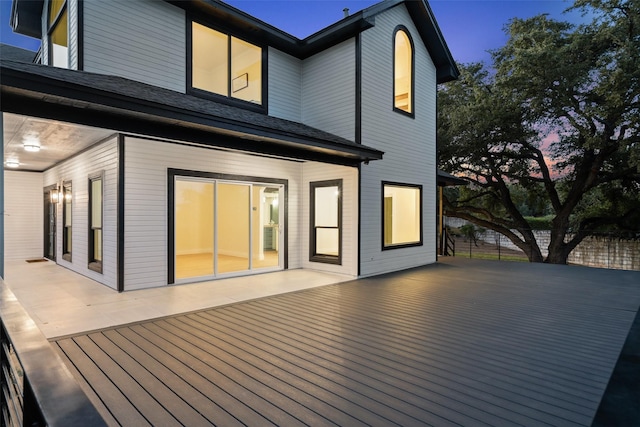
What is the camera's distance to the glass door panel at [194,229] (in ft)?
21.5

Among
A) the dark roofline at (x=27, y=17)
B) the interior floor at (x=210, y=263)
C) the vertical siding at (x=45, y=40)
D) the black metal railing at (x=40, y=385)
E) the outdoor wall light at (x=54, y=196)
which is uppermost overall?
the dark roofline at (x=27, y=17)

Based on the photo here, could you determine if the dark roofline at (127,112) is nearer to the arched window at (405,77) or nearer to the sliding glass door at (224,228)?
the sliding glass door at (224,228)

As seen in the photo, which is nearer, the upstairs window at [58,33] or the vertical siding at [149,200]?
the vertical siding at [149,200]

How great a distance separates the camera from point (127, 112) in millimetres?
3969

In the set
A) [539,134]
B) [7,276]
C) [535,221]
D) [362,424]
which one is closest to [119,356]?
[362,424]

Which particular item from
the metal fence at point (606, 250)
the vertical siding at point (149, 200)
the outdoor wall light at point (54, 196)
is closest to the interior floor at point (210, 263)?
the vertical siding at point (149, 200)

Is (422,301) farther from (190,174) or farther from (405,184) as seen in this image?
(190,174)

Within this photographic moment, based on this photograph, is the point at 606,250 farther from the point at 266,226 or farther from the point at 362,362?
the point at 362,362

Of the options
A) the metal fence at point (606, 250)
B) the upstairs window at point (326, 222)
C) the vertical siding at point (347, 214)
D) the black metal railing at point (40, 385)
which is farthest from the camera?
the metal fence at point (606, 250)

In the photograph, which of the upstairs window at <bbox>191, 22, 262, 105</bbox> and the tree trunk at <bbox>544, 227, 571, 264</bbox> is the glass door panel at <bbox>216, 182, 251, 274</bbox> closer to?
the upstairs window at <bbox>191, 22, 262, 105</bbox>

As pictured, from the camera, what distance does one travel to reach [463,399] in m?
2.50

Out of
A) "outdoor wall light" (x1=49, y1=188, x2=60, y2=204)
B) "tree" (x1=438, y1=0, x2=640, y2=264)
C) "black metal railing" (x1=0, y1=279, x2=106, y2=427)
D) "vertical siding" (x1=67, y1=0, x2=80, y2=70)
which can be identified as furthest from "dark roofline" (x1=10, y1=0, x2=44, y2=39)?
"tree" (x1=438, y1=0, x2=640, y2=264)

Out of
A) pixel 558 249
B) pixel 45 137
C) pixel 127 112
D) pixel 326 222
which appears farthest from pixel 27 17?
pixel 558 249

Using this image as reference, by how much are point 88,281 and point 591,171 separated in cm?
1596
